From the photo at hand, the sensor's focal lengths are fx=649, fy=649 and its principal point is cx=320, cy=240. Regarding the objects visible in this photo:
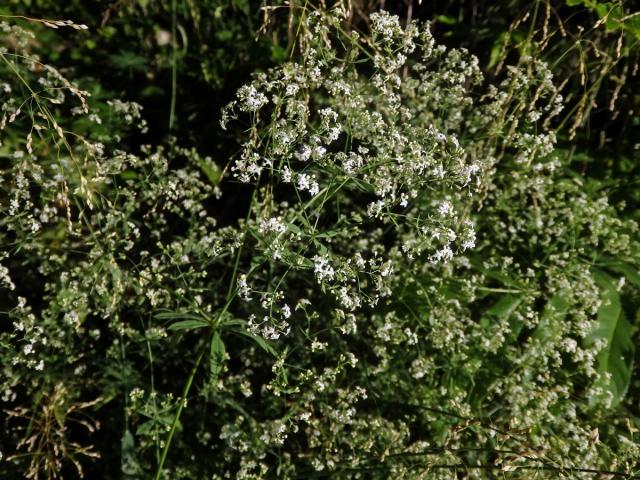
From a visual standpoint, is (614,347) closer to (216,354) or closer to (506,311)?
(506,311)

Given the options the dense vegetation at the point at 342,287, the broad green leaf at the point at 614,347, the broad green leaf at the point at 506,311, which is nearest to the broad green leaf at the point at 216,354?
the dense vegetation at the point at 342,287

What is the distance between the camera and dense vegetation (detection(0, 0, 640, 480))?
264cm

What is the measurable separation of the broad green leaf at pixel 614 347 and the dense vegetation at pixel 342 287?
0.04ft

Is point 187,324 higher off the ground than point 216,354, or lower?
higher

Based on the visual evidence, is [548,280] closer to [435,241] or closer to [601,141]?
[435,241]

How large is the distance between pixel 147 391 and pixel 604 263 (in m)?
2.47

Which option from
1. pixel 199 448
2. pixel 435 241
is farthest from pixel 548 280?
pixel 199 448

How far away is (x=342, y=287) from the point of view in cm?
250

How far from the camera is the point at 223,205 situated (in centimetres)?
430

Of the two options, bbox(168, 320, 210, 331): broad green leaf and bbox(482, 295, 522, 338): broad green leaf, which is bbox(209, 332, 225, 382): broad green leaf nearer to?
bbox(168, 320, 210, 331): broad green leaf

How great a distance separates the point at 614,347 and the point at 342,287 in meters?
1.59

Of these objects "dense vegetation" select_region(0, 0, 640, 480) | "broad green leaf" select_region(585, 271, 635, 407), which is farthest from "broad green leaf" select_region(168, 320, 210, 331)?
"broad green leaf" select_region(585, 271, 635, 407)

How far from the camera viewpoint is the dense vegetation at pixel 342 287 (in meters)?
2.64

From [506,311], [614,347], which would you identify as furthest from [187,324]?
[614,347]
